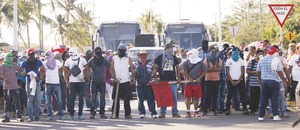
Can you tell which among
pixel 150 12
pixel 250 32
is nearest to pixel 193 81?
pixel 250 32

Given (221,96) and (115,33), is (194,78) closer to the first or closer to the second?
(221,96)

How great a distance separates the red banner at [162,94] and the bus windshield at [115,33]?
20082 mm

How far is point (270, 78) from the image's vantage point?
17344 millimetres

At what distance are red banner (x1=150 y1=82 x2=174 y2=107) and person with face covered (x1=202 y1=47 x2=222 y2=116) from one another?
972 millimetres

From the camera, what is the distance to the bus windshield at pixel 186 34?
39.0m

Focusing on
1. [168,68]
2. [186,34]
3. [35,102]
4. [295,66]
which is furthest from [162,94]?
[186,34]

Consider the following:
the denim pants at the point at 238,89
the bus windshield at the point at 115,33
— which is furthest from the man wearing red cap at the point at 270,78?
the bus windshield at the point at 115,33

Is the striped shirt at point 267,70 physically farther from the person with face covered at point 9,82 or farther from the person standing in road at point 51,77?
the person with face covered at point 9,82

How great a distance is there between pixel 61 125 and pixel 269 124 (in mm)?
4766

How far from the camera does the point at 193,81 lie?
18.8 m

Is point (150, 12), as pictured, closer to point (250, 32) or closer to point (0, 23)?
point (250, 32)

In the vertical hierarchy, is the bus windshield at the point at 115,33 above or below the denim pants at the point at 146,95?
above

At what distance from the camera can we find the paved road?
16.4 m

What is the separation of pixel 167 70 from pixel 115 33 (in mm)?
20775
